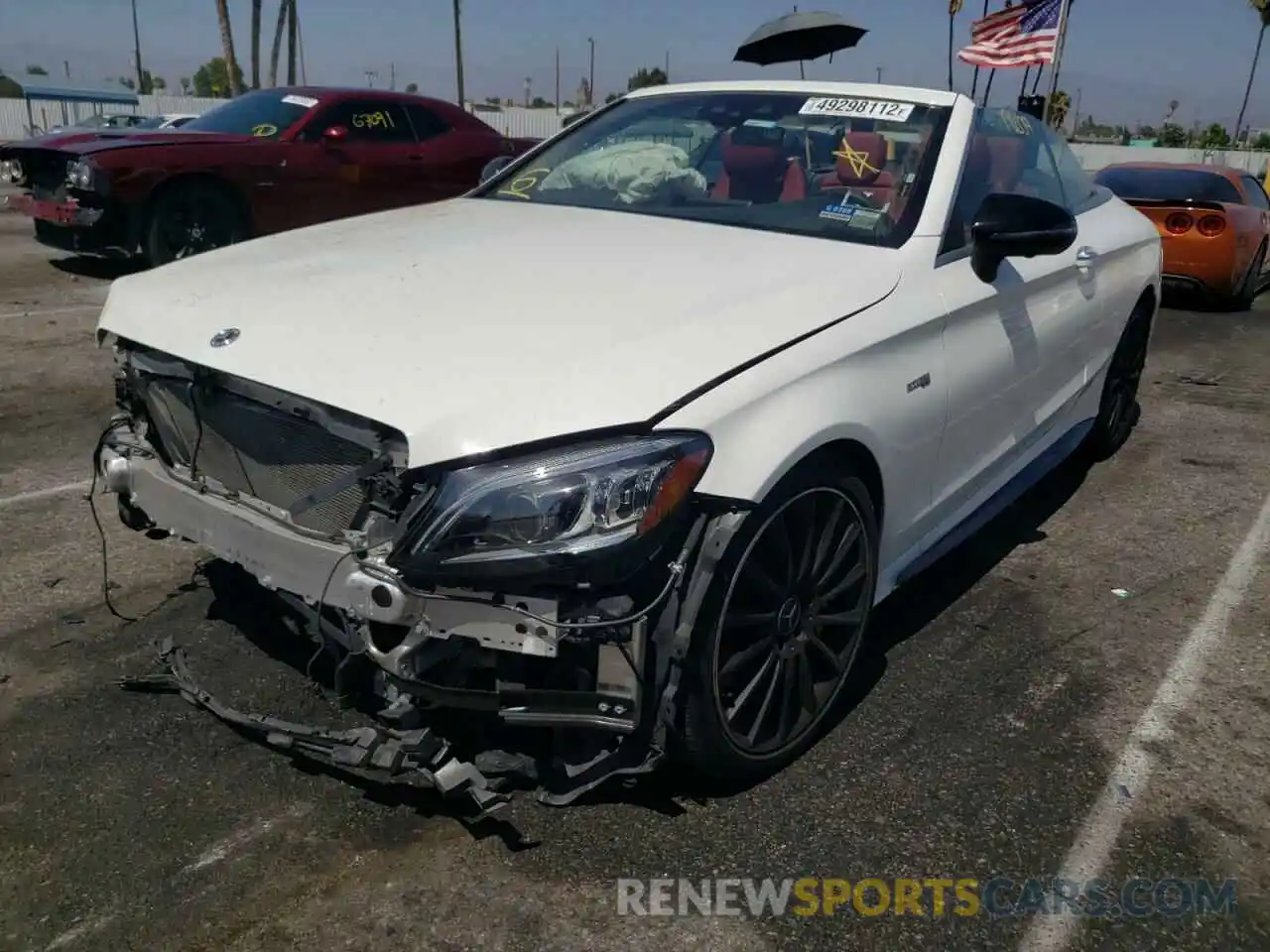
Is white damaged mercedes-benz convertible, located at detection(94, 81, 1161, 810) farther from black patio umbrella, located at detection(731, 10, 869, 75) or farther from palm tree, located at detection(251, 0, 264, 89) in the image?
palm tree, located at detection(251, 0, 264, 89)

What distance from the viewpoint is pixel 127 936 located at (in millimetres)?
2178

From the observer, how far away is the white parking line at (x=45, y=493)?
14.4 feet

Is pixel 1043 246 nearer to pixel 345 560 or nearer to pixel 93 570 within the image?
pixel 345 560

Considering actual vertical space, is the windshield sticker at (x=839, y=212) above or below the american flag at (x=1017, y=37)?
below

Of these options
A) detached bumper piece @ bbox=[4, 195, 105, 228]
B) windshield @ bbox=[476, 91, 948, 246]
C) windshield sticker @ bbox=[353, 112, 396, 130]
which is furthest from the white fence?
windshield @ bbox=[476, 91, 948, 246]

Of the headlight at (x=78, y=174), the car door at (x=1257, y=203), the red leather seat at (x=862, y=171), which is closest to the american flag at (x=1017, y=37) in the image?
the car door at (x=1257, y=203)

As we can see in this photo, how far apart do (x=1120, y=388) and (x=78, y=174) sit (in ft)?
26.1

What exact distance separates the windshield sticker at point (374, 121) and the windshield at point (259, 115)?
0.42 meters

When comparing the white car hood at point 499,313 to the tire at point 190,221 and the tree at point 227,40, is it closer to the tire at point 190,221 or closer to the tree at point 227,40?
the tire at point 190,221

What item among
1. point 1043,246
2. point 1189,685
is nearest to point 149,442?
point 1043,246

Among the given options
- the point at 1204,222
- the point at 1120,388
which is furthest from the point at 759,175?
the point at 1204,222

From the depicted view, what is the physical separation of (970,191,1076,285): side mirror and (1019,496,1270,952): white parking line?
1.39 metres

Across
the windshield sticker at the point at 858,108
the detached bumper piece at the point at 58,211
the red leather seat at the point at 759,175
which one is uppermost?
the windshield sticker at the point at 858,108

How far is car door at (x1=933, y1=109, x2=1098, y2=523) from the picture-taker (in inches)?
126
